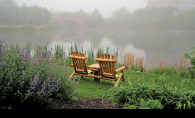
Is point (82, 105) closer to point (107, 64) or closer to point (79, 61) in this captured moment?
point (107, 64)

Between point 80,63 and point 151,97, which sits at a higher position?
point 80,63

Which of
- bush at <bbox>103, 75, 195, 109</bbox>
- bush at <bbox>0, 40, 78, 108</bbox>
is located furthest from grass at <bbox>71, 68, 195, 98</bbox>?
bush at <bbox>0, 40, 78, 108</bbox>

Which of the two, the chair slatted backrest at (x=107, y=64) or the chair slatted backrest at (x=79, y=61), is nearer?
the chair slatted backrest at (x=107, y=64)

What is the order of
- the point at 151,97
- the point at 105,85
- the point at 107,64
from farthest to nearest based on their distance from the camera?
the point at 105,85 < the point at 107,64 < the point at 151,97

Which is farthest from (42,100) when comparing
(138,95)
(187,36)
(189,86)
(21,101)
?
(187,36)

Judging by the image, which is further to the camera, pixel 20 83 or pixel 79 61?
pixel 79 61

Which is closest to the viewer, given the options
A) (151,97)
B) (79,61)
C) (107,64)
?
(151,97)

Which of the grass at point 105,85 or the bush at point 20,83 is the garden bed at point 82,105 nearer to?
the bush at point 20,83

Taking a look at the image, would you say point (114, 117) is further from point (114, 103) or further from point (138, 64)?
point (138, 64)

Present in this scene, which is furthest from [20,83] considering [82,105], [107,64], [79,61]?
[79,61]

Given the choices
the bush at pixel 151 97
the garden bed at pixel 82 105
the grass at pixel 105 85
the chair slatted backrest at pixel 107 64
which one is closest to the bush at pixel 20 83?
the garden bed at pixel 82 105

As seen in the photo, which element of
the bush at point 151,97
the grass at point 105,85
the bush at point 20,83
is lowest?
the grass at point 105,85

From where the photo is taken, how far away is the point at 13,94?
210 centimetres

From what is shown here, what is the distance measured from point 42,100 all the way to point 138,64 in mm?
5735
